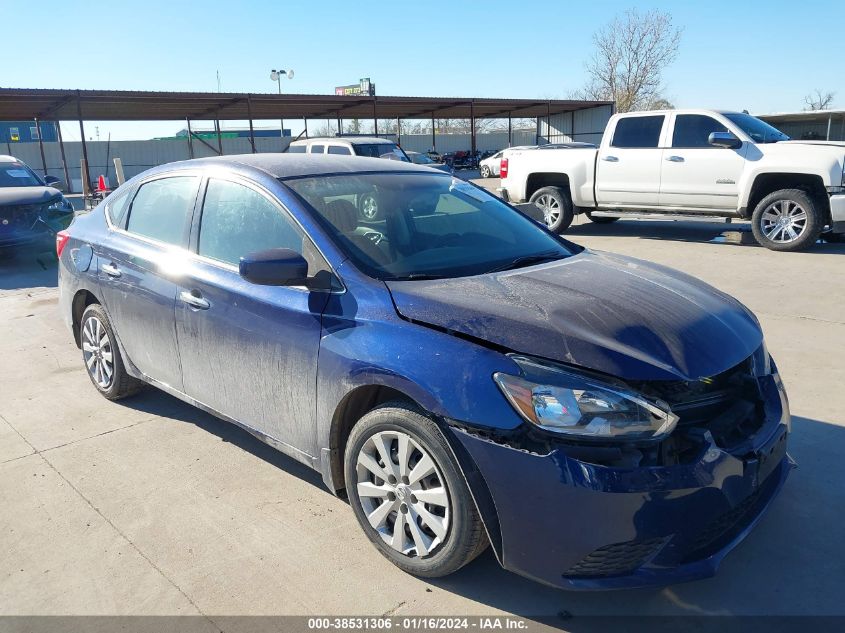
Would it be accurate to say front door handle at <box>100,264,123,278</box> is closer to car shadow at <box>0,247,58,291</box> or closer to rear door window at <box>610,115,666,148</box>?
car shadow at <box>0,247,58,291</box>

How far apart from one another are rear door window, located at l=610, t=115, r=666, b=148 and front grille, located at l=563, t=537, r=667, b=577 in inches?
381

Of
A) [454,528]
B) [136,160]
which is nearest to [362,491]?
[454,528]

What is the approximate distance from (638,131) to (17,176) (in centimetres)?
1043

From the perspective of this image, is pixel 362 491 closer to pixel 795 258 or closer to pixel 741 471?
pixel 741 471

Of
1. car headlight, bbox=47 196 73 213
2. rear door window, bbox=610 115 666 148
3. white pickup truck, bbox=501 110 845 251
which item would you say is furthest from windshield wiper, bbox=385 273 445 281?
car headlight, bbox=47 196 73 213

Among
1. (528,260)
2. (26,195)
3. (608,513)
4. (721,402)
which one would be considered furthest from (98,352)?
(26,195)

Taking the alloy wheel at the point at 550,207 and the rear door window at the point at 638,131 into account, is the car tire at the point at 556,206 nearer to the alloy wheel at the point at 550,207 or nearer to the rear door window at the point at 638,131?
the alloy wheel at the point at 550,207

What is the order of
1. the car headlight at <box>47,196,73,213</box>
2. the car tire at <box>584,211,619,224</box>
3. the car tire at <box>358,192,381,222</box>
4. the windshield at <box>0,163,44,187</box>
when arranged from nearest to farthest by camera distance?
1. the car tire at <box>358,192,381,222</box>
2. the car headlight at <box>47,196,73,213</box>
3. the windshield at <box>0,163,44,187</box>
4. the car tire at <box>584,211,619,224</box>

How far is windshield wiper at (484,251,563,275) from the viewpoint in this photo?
329 cm

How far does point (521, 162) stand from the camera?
1228 centimetres

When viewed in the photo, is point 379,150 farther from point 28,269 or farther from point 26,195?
point 28,269

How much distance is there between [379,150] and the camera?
17.3 meters

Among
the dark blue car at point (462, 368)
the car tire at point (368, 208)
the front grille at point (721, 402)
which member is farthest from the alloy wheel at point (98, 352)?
the front grille at point (721, 402)

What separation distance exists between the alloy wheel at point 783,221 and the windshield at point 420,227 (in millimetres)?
7196
